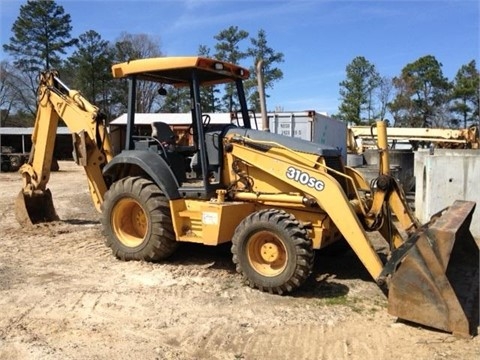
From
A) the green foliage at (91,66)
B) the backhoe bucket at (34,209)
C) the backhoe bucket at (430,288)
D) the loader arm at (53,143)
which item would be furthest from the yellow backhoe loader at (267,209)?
the green foliage at (91,66)

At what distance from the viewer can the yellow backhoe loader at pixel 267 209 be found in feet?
Result: 14.5

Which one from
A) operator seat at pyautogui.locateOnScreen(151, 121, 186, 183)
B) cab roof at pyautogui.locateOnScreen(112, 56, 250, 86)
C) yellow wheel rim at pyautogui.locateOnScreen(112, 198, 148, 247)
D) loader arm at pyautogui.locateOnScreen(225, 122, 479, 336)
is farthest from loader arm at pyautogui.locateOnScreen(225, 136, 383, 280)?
yellow wheel rim at pyautogui.locateOnScreen(112, 198, 148, 247)

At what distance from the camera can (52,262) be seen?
22.1 ft

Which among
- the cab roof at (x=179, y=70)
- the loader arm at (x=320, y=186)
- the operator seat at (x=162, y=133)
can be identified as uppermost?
the cab roof at (x=179, y=70)

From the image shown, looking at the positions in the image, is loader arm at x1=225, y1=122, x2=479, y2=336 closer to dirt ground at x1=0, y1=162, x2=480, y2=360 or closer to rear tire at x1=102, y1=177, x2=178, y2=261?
dirt ground at x1=0, y1=162, x2=480, y2=360

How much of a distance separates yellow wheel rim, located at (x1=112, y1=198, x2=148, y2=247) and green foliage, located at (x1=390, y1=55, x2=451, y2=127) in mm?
45930

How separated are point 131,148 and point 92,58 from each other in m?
41.3

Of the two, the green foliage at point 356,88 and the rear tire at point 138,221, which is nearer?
the rear tire at point 138,221

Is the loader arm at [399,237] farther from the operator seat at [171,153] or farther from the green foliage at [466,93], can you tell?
the green foliage at [466,93]

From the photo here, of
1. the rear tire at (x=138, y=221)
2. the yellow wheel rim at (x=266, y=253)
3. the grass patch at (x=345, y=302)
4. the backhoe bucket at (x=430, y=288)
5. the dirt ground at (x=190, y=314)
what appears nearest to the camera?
the dirt ground at (x=190, y=314)

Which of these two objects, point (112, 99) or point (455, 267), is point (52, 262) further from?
point (112, 99)

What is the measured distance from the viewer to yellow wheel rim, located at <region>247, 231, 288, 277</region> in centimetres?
548

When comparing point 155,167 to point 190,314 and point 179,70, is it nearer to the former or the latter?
point 179,70

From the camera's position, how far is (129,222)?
703 centimetres
